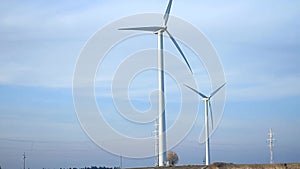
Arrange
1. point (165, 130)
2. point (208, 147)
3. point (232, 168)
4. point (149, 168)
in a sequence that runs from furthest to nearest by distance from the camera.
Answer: point (208, 147) < point (149, 168) < point (165, 130) < point (232, 168)

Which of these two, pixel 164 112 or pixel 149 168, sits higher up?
pixel 164 112

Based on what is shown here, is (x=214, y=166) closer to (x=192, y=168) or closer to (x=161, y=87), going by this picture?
(x=192, y=168)

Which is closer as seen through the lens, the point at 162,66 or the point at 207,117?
the point at 162,66

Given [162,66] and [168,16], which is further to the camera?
[168,16]

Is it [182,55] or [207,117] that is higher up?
[182,55]

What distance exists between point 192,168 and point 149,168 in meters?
5.68

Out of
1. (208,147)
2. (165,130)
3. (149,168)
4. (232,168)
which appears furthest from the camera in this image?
(208,147)

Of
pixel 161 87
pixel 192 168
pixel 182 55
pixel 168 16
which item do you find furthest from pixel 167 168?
pixel 168 16

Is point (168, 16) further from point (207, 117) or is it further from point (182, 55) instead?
point (207, 117)

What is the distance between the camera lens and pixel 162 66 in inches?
2670

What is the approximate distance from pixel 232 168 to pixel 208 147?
2197 centimetres

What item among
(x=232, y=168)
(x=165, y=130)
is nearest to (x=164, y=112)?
(x=165, y=130)

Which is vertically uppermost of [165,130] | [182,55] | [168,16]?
[168,16]

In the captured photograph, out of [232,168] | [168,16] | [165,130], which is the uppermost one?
[168,16]
